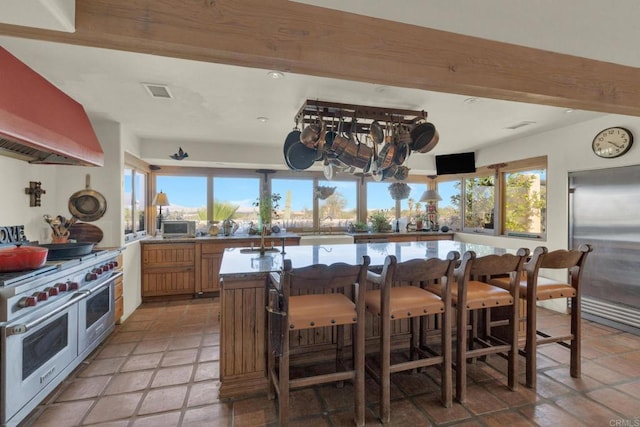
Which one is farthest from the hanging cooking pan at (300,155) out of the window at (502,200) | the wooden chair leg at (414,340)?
the window at (502,200)

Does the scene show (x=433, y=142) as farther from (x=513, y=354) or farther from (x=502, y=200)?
(x=502, y=200)

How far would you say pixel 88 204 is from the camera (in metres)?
3.31

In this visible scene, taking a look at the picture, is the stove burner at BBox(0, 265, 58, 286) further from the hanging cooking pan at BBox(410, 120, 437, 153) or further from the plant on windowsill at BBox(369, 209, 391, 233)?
the plant on windowsill at BBox(369, 209, 391, 233)

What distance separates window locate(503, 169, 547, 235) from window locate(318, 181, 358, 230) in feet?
8.46

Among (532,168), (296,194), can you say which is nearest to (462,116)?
(532,168)

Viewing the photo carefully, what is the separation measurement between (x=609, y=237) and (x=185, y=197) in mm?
5827

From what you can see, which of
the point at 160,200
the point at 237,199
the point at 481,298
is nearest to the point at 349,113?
the point at 481,298

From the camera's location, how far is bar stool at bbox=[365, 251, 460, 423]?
1.89 meters

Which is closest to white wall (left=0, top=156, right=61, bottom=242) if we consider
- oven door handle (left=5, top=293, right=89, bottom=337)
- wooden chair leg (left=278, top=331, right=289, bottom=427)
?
oven door handle (left=5, top=293, right=89, bottom=337)

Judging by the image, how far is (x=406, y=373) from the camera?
245 cm

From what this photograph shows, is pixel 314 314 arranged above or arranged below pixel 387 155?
below

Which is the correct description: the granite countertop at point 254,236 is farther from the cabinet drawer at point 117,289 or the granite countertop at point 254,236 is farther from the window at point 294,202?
the cabinet drawer at point 117,289

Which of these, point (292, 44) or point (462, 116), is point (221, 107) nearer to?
point (292, 44)

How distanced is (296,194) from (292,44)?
421cm
